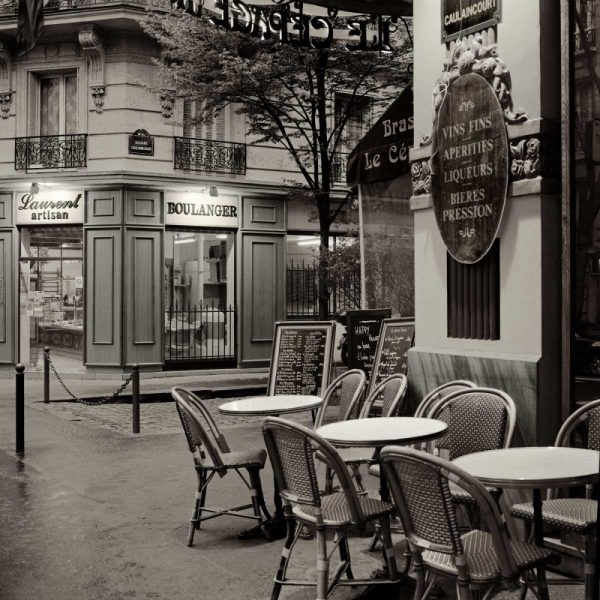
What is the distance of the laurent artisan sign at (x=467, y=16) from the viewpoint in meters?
5.53

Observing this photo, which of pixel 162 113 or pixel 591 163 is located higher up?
pixel 162 113

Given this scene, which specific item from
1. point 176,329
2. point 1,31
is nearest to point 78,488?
point 176,329

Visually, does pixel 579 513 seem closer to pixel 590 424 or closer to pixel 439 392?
pixel 590 424

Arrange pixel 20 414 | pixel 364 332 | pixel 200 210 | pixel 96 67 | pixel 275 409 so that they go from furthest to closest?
pixel 200 210 → pixel 96 67 → pixel 364 332 → pixel 20 414 → pixel 275 409

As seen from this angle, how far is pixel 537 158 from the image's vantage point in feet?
17.3

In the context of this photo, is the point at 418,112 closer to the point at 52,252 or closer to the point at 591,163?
the point at 591,163

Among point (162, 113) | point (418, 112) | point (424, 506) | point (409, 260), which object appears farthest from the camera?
point (162, 113)

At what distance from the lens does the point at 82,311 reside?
59.6 ft

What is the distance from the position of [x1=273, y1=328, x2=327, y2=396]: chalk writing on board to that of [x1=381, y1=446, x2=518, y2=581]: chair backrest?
202 inches

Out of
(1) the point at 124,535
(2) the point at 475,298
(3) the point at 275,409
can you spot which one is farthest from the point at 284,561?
(2) the point at 475,298

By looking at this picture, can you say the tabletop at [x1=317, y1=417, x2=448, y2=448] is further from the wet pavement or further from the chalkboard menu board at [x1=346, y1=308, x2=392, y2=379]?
the chalkboard menu board at [x1=346, y1=308, x2=392, y2=379]

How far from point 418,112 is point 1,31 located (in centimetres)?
1469

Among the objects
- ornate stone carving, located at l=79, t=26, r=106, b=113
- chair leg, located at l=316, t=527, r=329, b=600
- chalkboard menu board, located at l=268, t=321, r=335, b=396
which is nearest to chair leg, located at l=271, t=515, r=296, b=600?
chair leg, located at l=316, t=527, r=329, b=600

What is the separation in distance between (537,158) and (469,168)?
0.61 m
